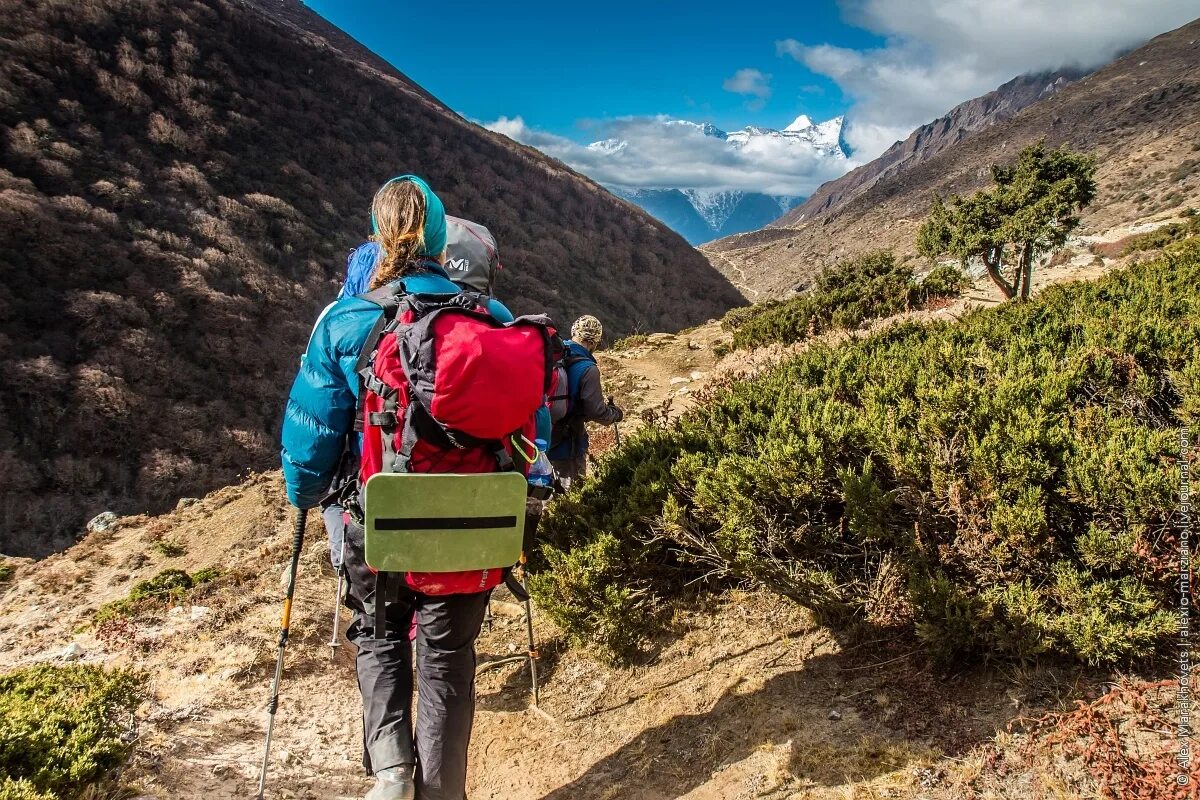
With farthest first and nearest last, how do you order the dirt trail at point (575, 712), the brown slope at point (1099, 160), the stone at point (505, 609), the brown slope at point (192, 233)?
the brown slope at point (1099, 160), the brown slope at point (192, 233), the stone at point (505, 609), the dirt trail at point (575, 712)

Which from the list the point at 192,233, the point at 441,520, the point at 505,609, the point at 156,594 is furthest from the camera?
the point at 192,233

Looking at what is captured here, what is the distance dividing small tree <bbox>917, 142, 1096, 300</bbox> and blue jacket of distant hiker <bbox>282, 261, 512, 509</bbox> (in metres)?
18.6

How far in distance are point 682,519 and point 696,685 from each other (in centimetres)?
87

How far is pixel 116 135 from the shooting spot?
32.2m

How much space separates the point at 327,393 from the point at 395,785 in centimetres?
143

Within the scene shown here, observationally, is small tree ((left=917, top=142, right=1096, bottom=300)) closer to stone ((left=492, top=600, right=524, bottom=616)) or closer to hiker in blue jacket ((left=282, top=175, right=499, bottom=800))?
stone ((left=492, top=600, right=524, bottom=616))

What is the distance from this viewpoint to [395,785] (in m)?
2.25

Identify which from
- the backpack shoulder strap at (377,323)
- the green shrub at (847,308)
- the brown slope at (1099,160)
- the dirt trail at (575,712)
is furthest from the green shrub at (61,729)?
the brown slope at (1099,160)

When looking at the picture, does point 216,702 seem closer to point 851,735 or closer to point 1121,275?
point 851,735

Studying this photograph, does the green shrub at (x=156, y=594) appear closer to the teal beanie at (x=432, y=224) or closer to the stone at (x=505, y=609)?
the stone at (x=505, y=609)

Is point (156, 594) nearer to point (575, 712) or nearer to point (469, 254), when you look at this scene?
point (575, 712)

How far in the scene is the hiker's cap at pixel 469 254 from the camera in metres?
3.25

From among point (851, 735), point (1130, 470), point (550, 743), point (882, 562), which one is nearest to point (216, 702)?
point (550, 743)

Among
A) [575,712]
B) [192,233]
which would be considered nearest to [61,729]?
[575,712]
